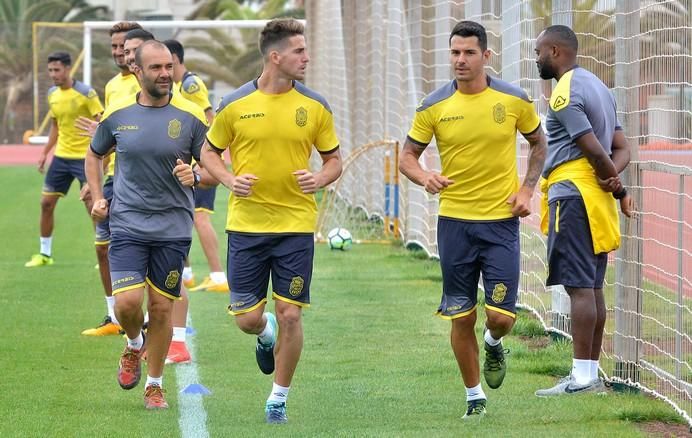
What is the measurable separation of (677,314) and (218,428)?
278cm

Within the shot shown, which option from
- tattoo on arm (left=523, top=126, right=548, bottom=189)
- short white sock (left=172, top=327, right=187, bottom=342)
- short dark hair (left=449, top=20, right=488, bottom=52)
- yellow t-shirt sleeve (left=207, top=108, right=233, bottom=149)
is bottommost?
short white sock (left=172, top=327, right=187, bottom=342)

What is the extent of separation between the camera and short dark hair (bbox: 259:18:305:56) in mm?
7809

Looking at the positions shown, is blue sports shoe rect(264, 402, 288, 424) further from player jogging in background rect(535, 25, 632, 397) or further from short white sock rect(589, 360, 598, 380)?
short white sock rect(589, 360, 598, 380)

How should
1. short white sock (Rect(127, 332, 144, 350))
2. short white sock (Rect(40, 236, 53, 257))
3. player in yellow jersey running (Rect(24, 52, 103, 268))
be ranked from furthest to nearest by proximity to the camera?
short white sock (Rect(40, 236, 53, 257)), player in yellow jersey running (Rect(24, 52, 103, 268)), short white sock (Rect(127, 332, 144, 350))

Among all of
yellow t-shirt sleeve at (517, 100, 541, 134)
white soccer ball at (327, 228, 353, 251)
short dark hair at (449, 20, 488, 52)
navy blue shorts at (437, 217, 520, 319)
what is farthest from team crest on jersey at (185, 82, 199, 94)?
white soccer ball at (327, 228, 353, 251)

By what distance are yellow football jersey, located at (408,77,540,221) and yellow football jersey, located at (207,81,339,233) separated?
621 mm

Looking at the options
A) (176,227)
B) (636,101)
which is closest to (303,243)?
(176,227)

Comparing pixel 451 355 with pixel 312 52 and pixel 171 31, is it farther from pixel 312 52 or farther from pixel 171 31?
pixel 171 31

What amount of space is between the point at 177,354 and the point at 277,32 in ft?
9.86

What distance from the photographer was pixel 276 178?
309 inches

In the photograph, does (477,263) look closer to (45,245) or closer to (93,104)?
(93,104)

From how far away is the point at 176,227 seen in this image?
8.45m

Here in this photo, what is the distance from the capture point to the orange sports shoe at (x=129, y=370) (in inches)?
332

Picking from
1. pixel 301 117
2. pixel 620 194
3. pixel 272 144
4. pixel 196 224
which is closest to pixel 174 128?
pixel 272 144
